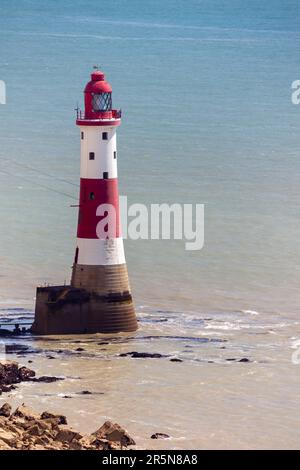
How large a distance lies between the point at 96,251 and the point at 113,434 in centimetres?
994

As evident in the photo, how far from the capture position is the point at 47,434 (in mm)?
26891

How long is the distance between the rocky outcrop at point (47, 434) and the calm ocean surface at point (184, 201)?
839mm

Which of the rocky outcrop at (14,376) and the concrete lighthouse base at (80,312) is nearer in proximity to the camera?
the rocky outcrop at (14,376)

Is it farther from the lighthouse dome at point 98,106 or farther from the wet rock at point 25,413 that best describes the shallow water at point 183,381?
the lighthouse dome at point 98,106

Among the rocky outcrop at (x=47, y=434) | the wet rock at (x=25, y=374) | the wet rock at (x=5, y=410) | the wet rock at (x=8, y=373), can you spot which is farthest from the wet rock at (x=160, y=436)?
the wet rock at (x=25, y=374)

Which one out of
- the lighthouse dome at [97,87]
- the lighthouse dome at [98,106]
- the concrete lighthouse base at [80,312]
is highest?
the lighthouse dome at [97,87]

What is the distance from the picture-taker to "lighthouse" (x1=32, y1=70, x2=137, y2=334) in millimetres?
37438

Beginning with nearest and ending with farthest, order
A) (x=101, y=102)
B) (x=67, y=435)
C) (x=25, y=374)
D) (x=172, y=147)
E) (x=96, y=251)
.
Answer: (x=67, y=435)
(x=25, y=374)
(x=96, y=251)
(x=101, y=102)
(x=172, y=147)

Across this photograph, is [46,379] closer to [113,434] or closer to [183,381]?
[183,381]

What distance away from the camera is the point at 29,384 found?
107 feet

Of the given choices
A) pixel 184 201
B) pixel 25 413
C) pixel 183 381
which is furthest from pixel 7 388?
pixel 184 201

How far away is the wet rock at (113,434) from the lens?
27984 mm
